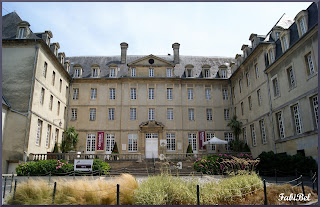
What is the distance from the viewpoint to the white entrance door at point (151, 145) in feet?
81.4

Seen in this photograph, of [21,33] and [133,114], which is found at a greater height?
[21,33]

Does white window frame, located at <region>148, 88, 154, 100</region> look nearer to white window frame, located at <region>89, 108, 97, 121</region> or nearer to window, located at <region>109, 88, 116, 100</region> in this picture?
window, located at <region>109, 88, 116, 100</region>

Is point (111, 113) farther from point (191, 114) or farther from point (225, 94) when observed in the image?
point (225, 94)

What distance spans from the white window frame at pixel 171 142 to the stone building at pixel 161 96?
0.33 feet

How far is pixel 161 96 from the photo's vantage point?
86.9 feet

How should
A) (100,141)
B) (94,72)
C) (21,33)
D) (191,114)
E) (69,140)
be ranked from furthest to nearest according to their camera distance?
(94,72)
(191,114)
(100,141)
(69,140)
(21,33)

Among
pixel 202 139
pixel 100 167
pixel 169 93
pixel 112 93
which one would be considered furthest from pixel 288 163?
pixel 112 93

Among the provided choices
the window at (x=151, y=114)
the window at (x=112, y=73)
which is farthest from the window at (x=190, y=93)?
the window at (x=112, y=73)

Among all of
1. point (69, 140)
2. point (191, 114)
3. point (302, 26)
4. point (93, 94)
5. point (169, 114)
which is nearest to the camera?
point (302, 26)

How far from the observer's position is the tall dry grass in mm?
7398

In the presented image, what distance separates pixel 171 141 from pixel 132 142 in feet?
12.7

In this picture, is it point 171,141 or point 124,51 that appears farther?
point 124,51

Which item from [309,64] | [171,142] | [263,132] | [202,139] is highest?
[309,64]

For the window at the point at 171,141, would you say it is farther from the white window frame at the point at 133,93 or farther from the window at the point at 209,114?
the white window frame at the point at 133,93
